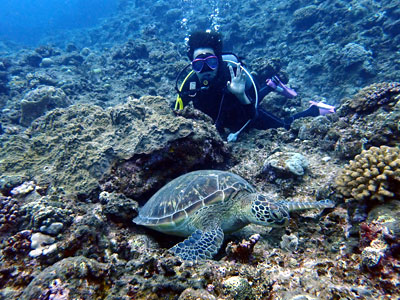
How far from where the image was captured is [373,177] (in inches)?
87.4

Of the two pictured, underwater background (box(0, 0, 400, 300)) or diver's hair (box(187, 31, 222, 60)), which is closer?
underwater background (box(0, 0, 400, 300))

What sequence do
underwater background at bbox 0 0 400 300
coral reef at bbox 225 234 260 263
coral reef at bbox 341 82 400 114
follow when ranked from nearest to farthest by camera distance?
1. underwater background at bbox 0 0 400 300
2. coral reef at bbox 225 234 260 263
3. coral reef at bbox 341 82 400 114

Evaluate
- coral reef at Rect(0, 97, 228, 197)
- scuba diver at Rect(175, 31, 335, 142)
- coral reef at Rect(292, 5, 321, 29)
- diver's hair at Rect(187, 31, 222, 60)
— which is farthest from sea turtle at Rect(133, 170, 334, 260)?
coral reef at Rect(292, 5, 321, 29)

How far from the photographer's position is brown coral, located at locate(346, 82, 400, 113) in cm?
359

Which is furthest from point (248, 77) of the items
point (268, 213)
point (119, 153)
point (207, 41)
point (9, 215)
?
point (9, 215)

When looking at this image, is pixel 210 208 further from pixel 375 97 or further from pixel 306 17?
pixel 306 17

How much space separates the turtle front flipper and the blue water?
42235 millimetres

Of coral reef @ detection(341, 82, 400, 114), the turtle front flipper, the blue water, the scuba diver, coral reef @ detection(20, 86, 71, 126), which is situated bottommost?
the turtle front flipper

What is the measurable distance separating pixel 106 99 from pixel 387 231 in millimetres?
10517

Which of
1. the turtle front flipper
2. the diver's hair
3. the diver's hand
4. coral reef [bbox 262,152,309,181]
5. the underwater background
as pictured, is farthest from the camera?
the diver's hair

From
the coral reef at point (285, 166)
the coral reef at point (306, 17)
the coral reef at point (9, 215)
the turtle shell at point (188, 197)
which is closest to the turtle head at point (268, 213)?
the turtle shell at point (188, 197)

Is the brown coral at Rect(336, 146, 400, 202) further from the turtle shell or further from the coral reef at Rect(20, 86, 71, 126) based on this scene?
the coral reef at Rect(20, 86, 71, 126)

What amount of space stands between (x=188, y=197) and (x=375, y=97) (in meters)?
3.89

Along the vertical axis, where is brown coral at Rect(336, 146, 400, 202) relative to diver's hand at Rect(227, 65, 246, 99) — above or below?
below
